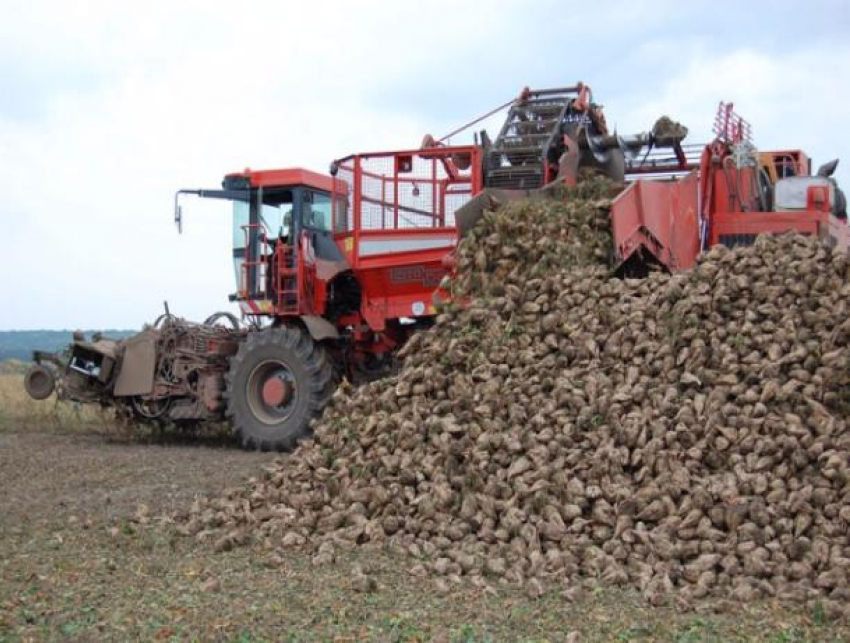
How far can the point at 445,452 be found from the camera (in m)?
6.12

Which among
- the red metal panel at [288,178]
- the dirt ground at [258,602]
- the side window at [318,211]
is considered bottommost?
the dirt ground at [258,602]

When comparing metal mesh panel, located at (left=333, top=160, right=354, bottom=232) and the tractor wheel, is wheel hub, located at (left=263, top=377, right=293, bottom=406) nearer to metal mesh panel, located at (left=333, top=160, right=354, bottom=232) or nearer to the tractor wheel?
the tractor wheel

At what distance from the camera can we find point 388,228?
32.0 ft

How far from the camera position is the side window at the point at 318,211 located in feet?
35.1

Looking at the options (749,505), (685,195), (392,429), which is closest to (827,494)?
(749,505)

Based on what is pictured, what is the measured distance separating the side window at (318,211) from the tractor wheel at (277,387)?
3.60 feet

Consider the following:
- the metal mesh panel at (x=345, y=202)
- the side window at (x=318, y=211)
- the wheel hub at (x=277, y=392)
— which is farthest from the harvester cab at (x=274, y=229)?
the wheel hub at (x=277, y=392)

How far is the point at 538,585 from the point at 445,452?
1373mm

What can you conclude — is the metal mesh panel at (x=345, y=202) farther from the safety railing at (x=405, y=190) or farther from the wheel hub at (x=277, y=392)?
the wheel hub at (x=277, y=392)

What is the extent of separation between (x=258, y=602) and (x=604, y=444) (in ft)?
6.85

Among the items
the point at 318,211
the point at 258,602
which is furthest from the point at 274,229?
the point at 258,602

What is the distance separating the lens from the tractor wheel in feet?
32.9

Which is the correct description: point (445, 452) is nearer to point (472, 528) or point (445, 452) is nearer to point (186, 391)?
point (472, 528)

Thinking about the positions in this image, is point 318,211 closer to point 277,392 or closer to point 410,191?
point 410,191
